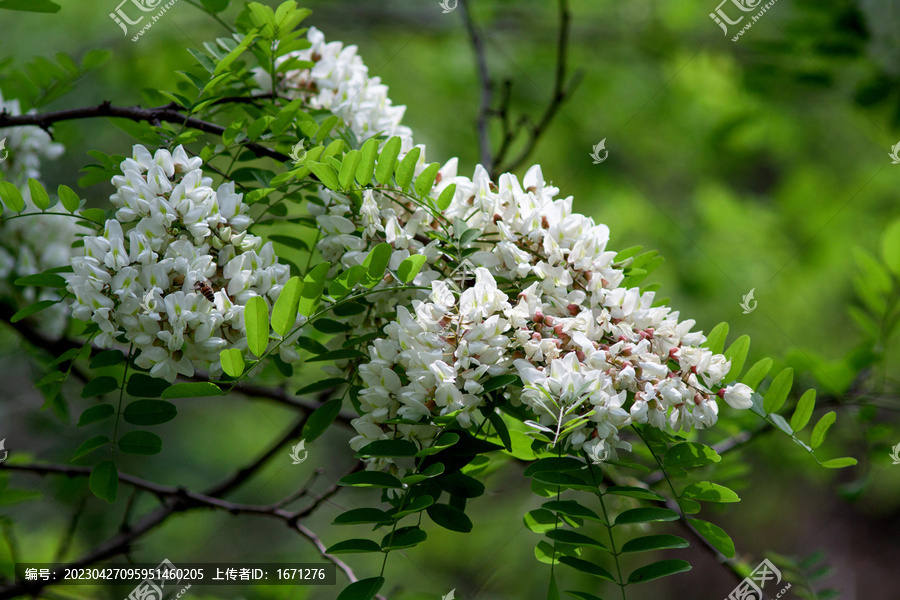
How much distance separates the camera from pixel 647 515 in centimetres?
113

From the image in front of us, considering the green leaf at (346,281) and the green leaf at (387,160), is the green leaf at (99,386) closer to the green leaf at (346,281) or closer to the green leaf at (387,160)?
the green leaf at (346,281)

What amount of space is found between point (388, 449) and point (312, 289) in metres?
0.32

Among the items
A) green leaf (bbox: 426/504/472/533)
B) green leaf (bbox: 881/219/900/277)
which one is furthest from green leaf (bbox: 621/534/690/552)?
green leaf (bbox: 881/219/900/277)

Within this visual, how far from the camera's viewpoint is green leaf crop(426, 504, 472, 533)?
1.18 metres

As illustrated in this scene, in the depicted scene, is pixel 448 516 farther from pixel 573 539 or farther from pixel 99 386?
pixel 99 386

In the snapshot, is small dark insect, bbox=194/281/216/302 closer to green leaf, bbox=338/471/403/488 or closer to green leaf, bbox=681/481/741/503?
green leaf, bbox=338/471/403/488

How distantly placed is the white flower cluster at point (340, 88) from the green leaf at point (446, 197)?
346 millimetres

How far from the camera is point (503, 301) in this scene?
112 cm

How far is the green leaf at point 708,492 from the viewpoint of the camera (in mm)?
1159

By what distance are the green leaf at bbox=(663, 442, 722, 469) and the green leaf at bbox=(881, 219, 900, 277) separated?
58.6 inches

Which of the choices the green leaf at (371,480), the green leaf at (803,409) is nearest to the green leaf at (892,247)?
the green leaf at (803,409)

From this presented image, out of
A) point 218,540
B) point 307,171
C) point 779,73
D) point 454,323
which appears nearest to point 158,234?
point 307,171

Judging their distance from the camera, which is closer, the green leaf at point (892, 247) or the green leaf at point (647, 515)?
the green leaf at point (647, 515)

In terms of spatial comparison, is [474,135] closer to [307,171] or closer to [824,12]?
[824,12]
